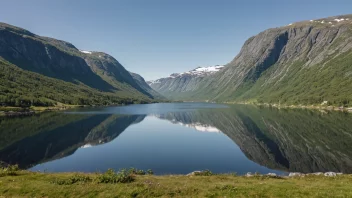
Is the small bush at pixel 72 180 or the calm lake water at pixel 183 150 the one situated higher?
the small bush at pixel 72 180

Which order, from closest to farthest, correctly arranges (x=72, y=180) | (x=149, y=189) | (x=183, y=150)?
(x=149, y=189), (x=72, y=180), (x=183, y=150)

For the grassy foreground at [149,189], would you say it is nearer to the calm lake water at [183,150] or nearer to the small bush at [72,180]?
the small bush at [72,180]

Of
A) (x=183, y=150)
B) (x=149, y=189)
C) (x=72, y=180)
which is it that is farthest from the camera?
(x=183, y=150)

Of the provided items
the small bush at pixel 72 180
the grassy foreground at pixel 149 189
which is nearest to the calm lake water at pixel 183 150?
the small bush at pixel 72 180

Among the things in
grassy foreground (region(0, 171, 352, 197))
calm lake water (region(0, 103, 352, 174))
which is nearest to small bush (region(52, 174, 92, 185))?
grassy foreground (region(0, 171, 352, 197))

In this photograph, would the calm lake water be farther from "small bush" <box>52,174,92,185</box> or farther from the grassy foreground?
the grassy foreground

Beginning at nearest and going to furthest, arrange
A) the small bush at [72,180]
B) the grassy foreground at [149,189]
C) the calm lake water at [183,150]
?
the grassy foreground at [149,189] < the small bush at [72,180] < the calm lake water at [183,150]

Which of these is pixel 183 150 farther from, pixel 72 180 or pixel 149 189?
pixel 149 189

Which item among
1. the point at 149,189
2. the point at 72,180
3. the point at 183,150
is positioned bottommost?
the point at 183,150

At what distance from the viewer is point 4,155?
3179 inches

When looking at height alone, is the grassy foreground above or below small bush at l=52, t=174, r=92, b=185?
below

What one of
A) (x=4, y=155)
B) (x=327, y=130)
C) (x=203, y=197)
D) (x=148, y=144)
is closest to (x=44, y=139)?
(x=4, y=155)

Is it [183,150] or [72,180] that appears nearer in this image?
[72,180]

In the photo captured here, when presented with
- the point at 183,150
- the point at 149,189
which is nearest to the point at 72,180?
the point at 149,189
